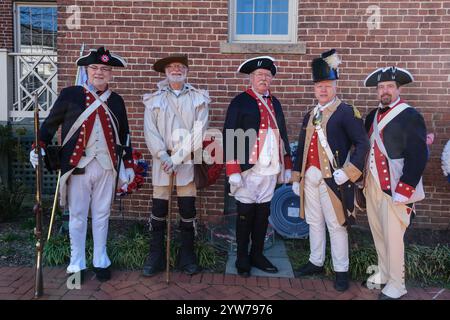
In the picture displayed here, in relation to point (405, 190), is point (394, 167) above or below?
above

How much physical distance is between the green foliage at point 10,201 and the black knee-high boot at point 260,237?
364 cm

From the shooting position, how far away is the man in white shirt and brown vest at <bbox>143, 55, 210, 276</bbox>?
4.00m

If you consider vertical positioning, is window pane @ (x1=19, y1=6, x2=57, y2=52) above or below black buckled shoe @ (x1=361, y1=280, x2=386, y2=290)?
above

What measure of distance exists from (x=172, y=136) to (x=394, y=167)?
2.04 metres

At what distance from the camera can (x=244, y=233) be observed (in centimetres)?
420

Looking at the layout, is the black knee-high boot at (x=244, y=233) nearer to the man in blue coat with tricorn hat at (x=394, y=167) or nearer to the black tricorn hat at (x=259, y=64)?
the man in blue coat with tricorn hat at (x=394, y=167)

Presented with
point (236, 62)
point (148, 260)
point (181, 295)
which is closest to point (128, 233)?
point (148, 260)

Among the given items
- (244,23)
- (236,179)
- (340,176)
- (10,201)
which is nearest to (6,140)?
(10,201)

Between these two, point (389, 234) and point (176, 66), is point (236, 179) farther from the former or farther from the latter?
point (389, 234)

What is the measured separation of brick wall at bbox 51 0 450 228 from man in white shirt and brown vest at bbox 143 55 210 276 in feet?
5.48

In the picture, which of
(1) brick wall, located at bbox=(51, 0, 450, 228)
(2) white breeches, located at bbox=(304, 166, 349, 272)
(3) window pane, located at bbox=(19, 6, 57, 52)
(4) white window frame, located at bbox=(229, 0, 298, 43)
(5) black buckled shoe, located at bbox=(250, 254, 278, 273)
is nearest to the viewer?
(2) white breeches, located at bbox=(304, 166, 349, 272)

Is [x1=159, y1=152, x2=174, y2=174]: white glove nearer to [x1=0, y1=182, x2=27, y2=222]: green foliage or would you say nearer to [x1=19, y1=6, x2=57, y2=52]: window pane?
[x1=0, y1=182, x2=27, y2=222]: green foliage

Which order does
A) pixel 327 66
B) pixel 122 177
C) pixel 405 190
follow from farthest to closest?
pixel 122 177 < pixel 327 66 < pixel 405 190

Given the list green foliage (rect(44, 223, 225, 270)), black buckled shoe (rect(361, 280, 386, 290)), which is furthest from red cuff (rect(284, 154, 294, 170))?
black buckled shoe (rect(361, 280, 386, 290))
